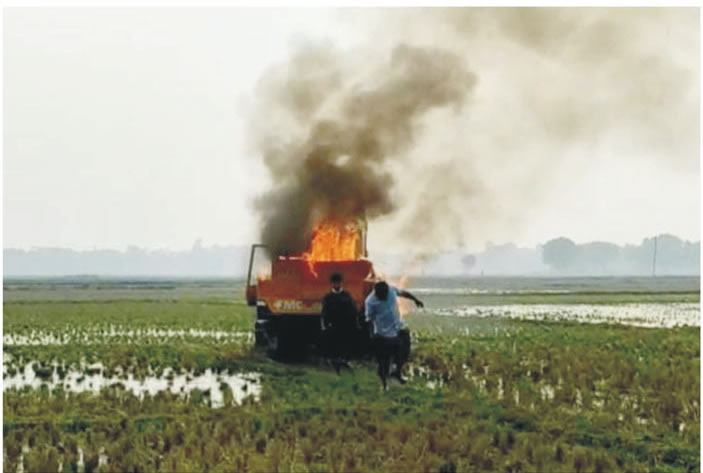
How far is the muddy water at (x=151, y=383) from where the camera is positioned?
50.2 feet

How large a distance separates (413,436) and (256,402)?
3.46m

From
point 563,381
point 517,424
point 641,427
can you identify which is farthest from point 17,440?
point 563,381

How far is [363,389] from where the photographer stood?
14.8m

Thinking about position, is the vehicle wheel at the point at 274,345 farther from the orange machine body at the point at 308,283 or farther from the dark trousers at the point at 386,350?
the dark trousers at the point at 386,350

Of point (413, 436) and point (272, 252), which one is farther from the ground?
point (272, 252)

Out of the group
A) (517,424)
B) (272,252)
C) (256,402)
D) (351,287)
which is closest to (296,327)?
(351,287)

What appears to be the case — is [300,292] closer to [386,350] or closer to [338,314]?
[338,314]

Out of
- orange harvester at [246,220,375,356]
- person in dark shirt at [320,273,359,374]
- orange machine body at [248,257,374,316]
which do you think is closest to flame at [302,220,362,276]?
orange harvester at [246,220,375,356]

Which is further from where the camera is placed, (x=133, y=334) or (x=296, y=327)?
(x=133, y=334)

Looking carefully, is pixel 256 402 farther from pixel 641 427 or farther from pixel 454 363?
pixel 454 363

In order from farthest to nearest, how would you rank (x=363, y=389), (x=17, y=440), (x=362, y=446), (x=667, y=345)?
(x=667, y=345)
(x=363, y=389)
(x=17, y=440)
(x=362, y=446)

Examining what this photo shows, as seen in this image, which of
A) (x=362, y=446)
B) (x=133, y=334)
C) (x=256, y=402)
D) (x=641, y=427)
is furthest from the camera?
(x=133, y=334)

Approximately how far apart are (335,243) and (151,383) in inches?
218

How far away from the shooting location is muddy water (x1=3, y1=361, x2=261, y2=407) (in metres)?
15.3
